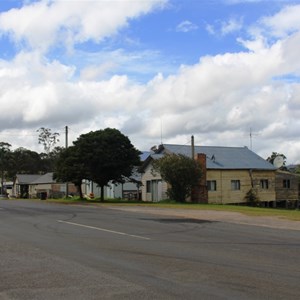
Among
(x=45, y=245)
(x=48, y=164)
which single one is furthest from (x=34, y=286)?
(x=48, y=164)

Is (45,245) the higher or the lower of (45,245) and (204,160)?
the lower

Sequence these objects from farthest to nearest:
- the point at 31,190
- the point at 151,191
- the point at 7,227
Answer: the point at 31,190 < the point at 151,191 < the point at 7,227

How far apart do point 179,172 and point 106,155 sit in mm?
6478

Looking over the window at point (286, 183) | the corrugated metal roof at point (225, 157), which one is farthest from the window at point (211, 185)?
the window at point (286, 183)

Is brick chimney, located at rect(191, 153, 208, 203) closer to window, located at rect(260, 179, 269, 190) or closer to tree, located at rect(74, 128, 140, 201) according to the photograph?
tree, located at rect(74, 128, 140, 201)

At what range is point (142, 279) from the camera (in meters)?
8.71

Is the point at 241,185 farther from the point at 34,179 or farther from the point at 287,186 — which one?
the point at 34,179

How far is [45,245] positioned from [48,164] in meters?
113

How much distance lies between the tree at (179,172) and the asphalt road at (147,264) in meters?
26.5

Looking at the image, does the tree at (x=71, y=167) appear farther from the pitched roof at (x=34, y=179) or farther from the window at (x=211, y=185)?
the pitched roof at (x=34, y=179)

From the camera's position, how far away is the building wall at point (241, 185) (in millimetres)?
51812

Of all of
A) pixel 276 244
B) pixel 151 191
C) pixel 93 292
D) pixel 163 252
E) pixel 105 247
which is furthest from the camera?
pixel 151 191

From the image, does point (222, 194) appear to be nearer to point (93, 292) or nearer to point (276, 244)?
point (276, 244)

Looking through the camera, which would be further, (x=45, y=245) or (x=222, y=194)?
(x=222, y=194)
